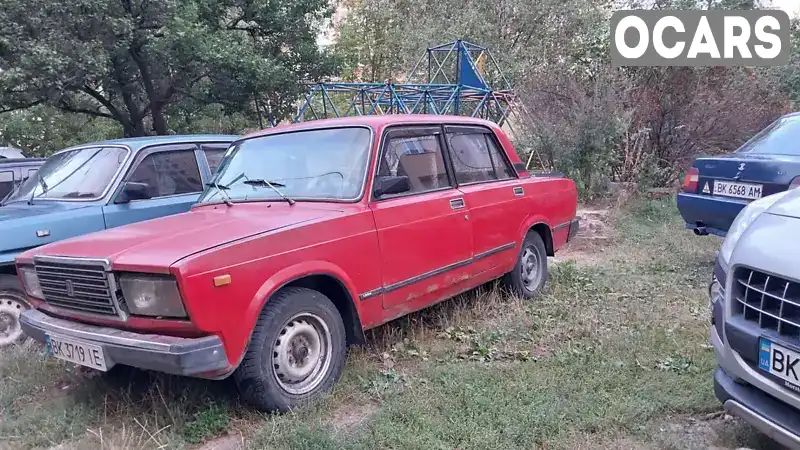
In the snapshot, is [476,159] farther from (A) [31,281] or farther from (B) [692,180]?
(A) [31,281]

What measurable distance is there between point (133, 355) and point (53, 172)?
3.37m

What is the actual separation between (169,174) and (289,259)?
2801 millimetres

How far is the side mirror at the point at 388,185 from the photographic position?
3.96 meters

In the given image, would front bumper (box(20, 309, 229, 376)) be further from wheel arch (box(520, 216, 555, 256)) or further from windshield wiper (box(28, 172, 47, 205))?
wheel arch (box(520, 216, 555, 256))

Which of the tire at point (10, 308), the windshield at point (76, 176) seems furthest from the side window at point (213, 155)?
the tire at point (10, 308)

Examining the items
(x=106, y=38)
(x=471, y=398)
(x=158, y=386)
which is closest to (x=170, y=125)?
(x=106, y=38)

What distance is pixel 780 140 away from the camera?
6.07 metres

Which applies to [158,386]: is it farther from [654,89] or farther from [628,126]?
[654,89]

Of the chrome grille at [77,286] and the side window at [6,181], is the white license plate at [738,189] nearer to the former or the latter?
the chrome grille at [77,286]

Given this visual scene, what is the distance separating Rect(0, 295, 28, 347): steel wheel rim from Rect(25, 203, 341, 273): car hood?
132 cm

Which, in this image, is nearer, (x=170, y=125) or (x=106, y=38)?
(x=106, y=38)

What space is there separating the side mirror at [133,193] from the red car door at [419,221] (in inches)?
88.3

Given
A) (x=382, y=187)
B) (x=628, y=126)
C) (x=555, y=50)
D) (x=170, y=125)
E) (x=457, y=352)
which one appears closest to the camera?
(x=382, y=187)

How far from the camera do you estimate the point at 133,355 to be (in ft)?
10.2
